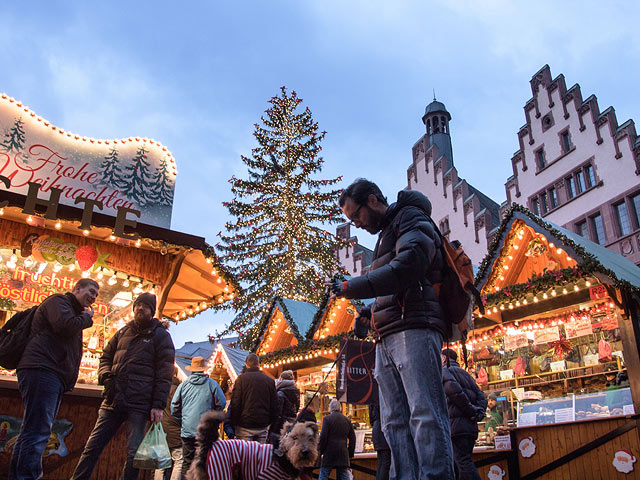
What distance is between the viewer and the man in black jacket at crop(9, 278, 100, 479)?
12.5 ft

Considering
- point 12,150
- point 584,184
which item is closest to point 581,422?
point 12,150

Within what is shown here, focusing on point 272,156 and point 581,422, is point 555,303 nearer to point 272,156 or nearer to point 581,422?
point 581,422

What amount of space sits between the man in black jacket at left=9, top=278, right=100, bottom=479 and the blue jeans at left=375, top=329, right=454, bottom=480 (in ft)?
8.85

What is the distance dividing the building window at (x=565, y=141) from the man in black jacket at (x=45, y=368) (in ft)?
75.9

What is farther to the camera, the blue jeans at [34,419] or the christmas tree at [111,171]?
the christmas tree at [111,171]

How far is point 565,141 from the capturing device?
23266 millimetres

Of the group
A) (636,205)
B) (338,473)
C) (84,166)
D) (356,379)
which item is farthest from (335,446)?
(636,205)

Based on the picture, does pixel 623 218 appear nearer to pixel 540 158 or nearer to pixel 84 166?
pixel 540 158

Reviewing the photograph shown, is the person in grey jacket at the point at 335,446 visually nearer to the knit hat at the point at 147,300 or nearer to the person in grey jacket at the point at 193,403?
the person in grey jacket at the point at 193,403

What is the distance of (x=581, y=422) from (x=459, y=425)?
268 centimetres

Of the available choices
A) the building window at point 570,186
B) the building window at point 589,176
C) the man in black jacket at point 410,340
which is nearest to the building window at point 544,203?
the building window at point 570,186

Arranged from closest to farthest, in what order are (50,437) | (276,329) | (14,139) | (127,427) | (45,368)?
(45,368) → (127,427) → (50,437) → (14,139) → (276,329)

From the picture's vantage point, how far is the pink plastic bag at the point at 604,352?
34.4ft

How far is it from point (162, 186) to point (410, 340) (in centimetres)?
891
